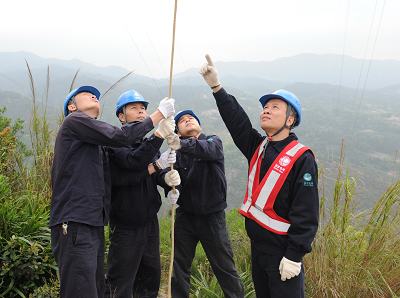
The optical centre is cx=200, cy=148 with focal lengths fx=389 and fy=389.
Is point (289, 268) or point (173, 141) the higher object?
point (173, 141)

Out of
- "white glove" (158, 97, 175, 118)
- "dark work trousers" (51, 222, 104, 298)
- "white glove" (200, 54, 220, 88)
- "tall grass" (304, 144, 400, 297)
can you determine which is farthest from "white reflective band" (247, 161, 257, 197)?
"tall grass" (304, 144, 400, 297)

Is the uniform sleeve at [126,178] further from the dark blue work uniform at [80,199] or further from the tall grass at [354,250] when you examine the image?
the tall grass at [354,250]

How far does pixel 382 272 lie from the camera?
3799 mm

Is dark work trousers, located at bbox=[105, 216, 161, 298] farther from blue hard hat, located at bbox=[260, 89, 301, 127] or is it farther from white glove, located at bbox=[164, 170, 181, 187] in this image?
blue hard hat, located at bbox=[260, 89, 301, 127]

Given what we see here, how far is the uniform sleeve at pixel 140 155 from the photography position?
3191mm

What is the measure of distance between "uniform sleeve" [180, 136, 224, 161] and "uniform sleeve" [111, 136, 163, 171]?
361 mm

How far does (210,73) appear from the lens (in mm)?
2949

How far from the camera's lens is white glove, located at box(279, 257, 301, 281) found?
2627mm

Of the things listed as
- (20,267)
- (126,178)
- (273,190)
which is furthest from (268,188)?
(20,267)

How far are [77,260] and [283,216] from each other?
1.49 meters

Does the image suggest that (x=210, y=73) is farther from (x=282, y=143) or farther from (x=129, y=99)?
(x=129, y=99)

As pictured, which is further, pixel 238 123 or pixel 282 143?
pixel 238 123

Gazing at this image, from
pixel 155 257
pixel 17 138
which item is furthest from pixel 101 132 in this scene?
pixel 17 138

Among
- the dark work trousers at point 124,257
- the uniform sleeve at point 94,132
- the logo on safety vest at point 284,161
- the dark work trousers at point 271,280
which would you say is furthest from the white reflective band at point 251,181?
the dark work trousers at point 124,257
